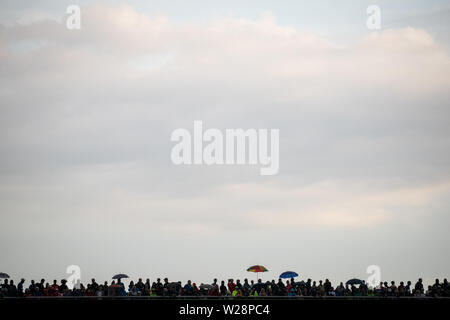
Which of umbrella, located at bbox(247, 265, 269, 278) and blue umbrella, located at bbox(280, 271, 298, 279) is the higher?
umbrella, located at bbox(247, 265, 269, 278)

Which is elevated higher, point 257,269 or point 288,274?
point 257,269

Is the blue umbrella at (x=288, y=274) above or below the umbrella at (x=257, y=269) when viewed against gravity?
below

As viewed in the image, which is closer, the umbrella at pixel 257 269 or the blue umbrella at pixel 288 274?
the umbrella at pixel 257 269

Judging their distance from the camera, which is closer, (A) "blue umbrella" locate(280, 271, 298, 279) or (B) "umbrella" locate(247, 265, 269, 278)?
(B) "umbrella" locate(247, 265, 269, 278)

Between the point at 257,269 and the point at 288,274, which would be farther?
the point at 288,274

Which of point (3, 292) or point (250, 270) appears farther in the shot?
point (250, 270)

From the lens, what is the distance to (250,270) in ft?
201
